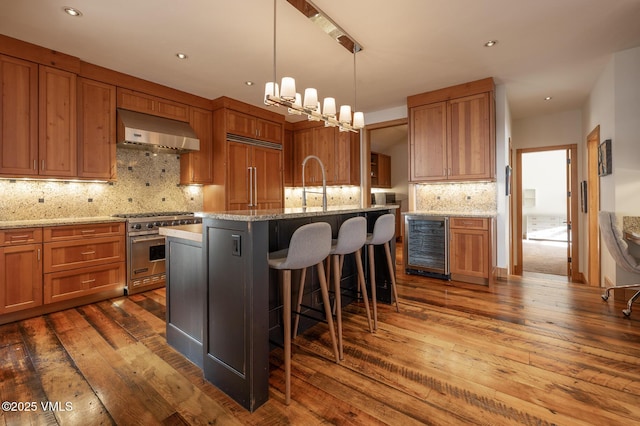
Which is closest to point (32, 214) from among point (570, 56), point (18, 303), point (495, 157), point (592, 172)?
point (18, 303)

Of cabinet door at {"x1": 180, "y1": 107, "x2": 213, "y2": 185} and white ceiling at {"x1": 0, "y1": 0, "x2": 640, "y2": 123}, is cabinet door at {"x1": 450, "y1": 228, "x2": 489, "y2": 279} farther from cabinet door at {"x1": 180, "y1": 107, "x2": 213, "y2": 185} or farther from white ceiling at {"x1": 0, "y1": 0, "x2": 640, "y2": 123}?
cabinet door at {"x1": 180, "y1": 107, "x2": 213, "y2": 185}

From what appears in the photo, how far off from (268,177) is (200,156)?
4.10ft

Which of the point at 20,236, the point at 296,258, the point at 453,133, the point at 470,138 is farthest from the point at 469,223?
the point at 20,236

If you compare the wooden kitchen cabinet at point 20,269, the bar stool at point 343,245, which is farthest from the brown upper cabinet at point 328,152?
the wooden kitchen cabinet at point 20,269

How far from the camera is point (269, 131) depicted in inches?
218

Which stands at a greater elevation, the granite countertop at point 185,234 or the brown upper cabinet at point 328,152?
the brown upper cabinet at point 328,152

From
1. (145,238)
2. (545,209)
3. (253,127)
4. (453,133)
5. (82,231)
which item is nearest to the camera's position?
(82,231)

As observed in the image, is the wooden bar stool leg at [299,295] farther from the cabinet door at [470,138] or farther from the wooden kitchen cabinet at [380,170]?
the wooden kitchen cabinet at [380,170]

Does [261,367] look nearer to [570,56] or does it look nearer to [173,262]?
[173,262]

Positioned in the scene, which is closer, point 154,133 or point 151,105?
point 154,133

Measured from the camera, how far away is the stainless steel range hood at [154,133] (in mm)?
3715

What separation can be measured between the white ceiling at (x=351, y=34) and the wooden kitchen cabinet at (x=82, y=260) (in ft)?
6.37

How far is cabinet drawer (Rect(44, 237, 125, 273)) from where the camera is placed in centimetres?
308

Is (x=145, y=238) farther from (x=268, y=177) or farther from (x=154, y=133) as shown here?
(x=268, y=177)
